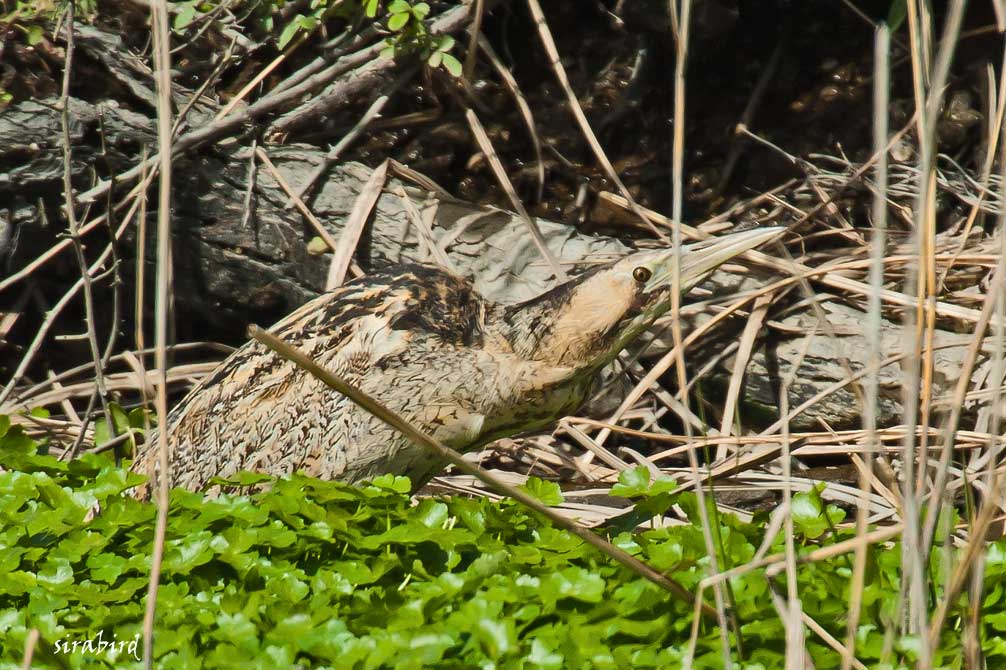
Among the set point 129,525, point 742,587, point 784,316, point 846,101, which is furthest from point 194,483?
point 846,101

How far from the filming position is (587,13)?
4.24m

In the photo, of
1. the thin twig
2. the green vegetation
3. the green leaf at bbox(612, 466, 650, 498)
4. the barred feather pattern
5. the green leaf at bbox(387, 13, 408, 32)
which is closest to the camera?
the thin twig

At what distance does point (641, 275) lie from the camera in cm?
256

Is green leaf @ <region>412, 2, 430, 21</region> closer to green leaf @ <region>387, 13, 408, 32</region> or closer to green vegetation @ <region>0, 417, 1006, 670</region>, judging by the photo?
green leaf @ <region>387, 13, 408, 32</region>

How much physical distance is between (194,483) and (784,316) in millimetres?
1722

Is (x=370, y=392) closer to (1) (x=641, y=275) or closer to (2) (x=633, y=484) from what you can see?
(1) (x=641, y=275)

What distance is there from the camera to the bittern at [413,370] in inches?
99.0

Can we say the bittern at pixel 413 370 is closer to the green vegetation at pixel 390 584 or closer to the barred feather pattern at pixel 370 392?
the barred feather pattern at pixel 370 392

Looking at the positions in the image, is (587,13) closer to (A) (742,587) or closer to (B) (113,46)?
(B) (113,46)

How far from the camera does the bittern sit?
99.0 inches

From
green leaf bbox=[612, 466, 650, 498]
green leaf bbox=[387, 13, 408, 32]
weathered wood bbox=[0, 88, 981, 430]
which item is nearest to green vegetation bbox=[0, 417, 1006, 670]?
green leaf bbox=[612, 466, 650, 498]

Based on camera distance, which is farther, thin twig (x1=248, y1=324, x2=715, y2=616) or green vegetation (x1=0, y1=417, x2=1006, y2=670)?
green vegetation (x1=0, y1=417, x2=1006, y2=670)

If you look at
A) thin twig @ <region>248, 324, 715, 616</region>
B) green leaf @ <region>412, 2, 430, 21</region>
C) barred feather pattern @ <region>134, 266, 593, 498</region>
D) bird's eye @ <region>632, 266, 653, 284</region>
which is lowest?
barred feather pattern @ <region>134, 266, 593, 498</region>

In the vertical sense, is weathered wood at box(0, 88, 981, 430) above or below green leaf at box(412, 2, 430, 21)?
below
